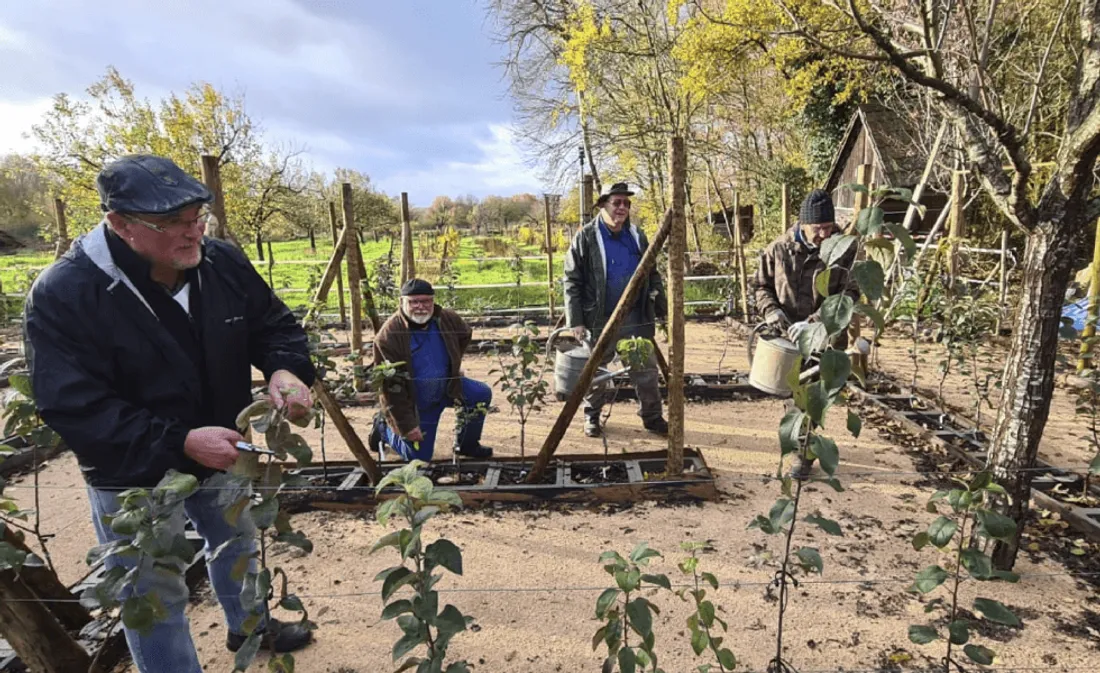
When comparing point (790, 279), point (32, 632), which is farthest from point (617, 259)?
point (32, 632)

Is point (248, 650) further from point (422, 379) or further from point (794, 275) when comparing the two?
point (794, 275)

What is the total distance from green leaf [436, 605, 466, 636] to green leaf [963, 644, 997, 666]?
1291 mm

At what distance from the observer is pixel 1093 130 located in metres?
2.09

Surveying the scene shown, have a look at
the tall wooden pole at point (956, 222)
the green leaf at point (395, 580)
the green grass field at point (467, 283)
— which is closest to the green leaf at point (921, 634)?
the green leaf at point (395, 580)

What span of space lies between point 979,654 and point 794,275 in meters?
2.60

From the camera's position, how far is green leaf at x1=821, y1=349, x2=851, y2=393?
1.36 m

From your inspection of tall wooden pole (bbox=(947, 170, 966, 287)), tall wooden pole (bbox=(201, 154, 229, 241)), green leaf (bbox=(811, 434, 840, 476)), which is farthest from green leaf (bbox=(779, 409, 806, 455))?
tall wooden pole (bbox=(947, 170, 966, 287))

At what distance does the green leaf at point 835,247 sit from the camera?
52.8 inches

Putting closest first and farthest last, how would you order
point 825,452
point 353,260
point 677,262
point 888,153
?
point 825,452, point 677,262, point 353,260, point 888,153

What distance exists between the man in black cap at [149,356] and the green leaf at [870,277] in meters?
1.54

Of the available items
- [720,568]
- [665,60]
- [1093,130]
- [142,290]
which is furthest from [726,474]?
[665,60]

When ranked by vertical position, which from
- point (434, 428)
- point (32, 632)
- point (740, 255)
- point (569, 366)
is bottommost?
point (32, 632)

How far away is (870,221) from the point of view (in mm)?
1377

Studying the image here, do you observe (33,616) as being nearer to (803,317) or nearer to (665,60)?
(803,317)
